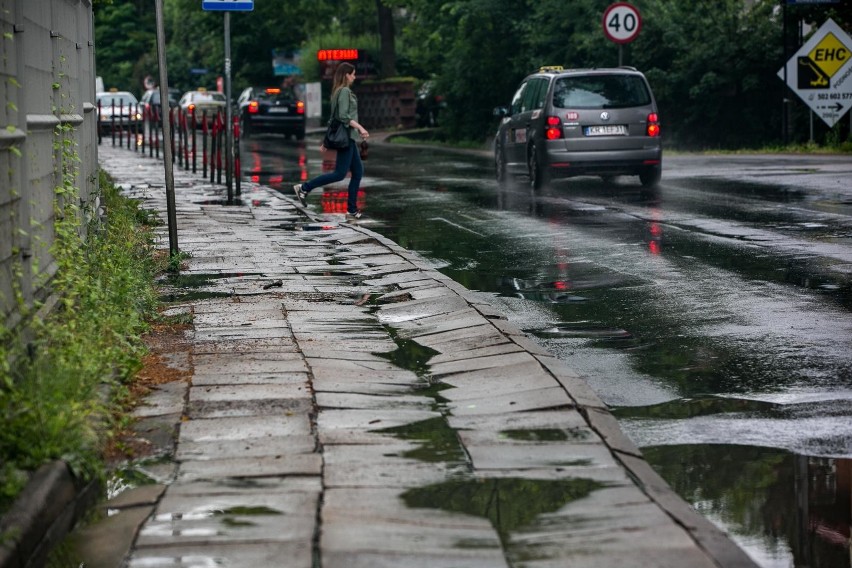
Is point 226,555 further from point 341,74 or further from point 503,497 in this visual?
point 341,74

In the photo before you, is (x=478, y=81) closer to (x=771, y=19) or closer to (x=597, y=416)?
(x=771, y=19)

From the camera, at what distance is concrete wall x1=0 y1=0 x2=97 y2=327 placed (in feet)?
22.0

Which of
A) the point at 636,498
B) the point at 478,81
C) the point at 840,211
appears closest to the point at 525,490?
the point at 636,498

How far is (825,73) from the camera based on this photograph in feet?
99.5

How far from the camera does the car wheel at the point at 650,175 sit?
21484mm

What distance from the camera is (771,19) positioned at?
35.5 meters

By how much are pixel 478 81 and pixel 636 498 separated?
38.1 m

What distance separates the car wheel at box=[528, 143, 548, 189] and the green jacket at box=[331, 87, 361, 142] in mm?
4391

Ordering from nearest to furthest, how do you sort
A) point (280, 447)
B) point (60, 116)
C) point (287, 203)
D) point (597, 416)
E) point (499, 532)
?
point (499, 532), point (280, 447), point (597, 416), point (60, 116), point (287, 203)

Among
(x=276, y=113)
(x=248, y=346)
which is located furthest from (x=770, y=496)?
(x=276, y=113)

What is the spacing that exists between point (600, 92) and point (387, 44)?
35.1 meters

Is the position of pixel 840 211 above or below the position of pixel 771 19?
below

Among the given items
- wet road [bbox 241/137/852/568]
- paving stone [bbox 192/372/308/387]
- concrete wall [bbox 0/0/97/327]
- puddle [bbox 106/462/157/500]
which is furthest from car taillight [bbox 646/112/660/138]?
puddle [bbox 106/462/157/500]

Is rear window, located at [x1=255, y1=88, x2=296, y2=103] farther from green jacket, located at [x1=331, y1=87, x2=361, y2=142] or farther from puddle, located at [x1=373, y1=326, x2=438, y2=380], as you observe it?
puddle, located at [x1=373, y1=326, x2=438, y2=380]
